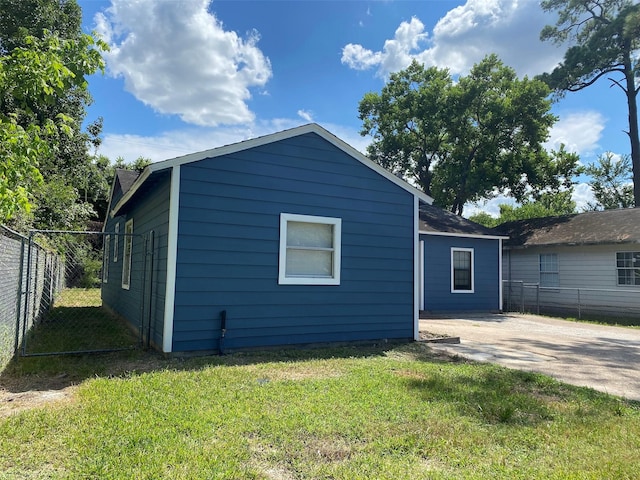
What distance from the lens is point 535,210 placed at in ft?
127

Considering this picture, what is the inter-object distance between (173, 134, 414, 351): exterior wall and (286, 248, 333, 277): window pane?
0.88 feet

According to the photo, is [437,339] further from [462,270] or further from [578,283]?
[578,283]

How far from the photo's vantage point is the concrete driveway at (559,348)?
6.07 metres

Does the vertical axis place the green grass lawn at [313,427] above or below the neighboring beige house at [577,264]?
below

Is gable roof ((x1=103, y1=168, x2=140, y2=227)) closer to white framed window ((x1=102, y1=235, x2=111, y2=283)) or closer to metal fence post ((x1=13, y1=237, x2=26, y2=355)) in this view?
white framed window ((x1=102, y1=235, x2=111, y2=283))

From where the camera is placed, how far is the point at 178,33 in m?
11.3

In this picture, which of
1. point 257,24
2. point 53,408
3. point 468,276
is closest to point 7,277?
point 53,408

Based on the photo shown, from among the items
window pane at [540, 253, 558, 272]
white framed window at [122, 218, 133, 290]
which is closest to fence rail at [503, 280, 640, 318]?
window pane at [540, 253, 558, 272]

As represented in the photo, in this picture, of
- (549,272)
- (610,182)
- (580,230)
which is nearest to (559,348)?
(549,272)

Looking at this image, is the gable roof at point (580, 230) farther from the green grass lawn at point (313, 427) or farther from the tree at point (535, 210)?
the tree at point (535, 210)

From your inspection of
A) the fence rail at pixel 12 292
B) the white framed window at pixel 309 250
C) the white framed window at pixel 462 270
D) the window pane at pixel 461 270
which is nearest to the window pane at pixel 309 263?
the white framed window at pixel 309 250

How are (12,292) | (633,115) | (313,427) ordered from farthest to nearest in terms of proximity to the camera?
(633,115) → (12,292) → (313,427)

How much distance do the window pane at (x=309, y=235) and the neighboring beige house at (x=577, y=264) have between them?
1066 cm

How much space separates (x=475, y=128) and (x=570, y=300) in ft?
36.4
